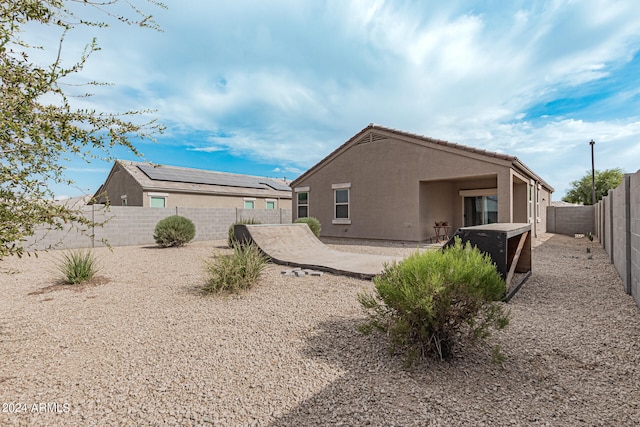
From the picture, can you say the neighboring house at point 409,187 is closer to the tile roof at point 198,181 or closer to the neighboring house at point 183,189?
the neighboring house at point 183,189

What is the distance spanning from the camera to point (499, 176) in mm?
11000

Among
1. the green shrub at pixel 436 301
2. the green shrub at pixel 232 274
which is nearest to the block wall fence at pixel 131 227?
the green shrub at pixel 232 274

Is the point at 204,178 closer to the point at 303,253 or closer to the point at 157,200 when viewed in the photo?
the point at 157,200

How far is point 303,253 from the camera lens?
30.4 feet

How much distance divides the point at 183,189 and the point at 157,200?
5.61ft

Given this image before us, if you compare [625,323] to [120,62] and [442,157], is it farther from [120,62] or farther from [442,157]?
[442,157]

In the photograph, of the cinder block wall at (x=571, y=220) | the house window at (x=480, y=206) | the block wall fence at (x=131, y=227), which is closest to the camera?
the block wall fence at (x=131, y=227)

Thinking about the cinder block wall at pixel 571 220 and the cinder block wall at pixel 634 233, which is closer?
the cinder block wall at pixel 634 233

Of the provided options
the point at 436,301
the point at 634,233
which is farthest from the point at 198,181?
the point at 634,233

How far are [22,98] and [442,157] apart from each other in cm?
1229

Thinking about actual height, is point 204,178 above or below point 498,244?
above

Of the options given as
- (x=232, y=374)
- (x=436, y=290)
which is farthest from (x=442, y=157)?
(x=232, y=374)

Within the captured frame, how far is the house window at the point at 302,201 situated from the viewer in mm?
16953

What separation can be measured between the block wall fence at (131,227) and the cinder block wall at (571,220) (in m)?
19.1
